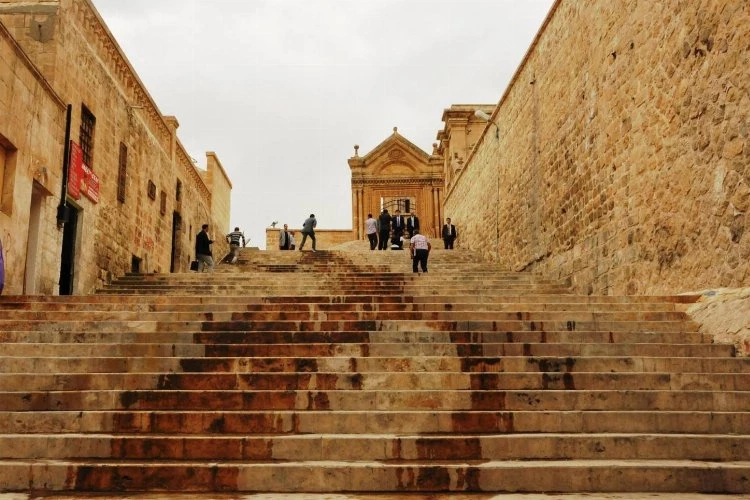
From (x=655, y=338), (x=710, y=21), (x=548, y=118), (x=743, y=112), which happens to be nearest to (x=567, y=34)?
(x=548, y=118)

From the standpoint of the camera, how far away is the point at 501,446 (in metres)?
5.02

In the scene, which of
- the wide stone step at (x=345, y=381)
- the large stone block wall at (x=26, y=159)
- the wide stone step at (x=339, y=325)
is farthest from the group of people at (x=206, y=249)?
the wide stone step at (x=345, y=381)

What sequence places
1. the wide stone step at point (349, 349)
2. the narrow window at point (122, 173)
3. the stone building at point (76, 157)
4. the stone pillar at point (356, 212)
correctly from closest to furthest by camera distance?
the wide stone step at point (349, 349), the stone building at point (76, 157), the narrow window at point (122, 173), the stone pillar at point (356, 212)

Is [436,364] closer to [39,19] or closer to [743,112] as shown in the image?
[743,112]

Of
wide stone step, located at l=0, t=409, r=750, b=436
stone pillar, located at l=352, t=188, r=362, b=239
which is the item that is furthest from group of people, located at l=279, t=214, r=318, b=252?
A: wide stone step, located at l=0, t=409, r=750, b=436

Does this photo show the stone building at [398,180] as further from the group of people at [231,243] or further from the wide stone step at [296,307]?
the wide stone step at [296,307]

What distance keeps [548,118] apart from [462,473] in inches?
434

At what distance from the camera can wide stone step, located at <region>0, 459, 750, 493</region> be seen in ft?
15.0

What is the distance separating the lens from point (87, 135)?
42.8ft

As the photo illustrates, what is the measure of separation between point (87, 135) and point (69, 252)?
8.25ft

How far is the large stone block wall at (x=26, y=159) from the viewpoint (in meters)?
9.48

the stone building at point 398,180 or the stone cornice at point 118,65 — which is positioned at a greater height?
the stone building at point 398,180

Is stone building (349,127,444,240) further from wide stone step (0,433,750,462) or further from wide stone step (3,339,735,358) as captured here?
wide stone step (0,433,750,462)

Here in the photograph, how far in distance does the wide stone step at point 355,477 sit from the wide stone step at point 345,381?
1386 mm
